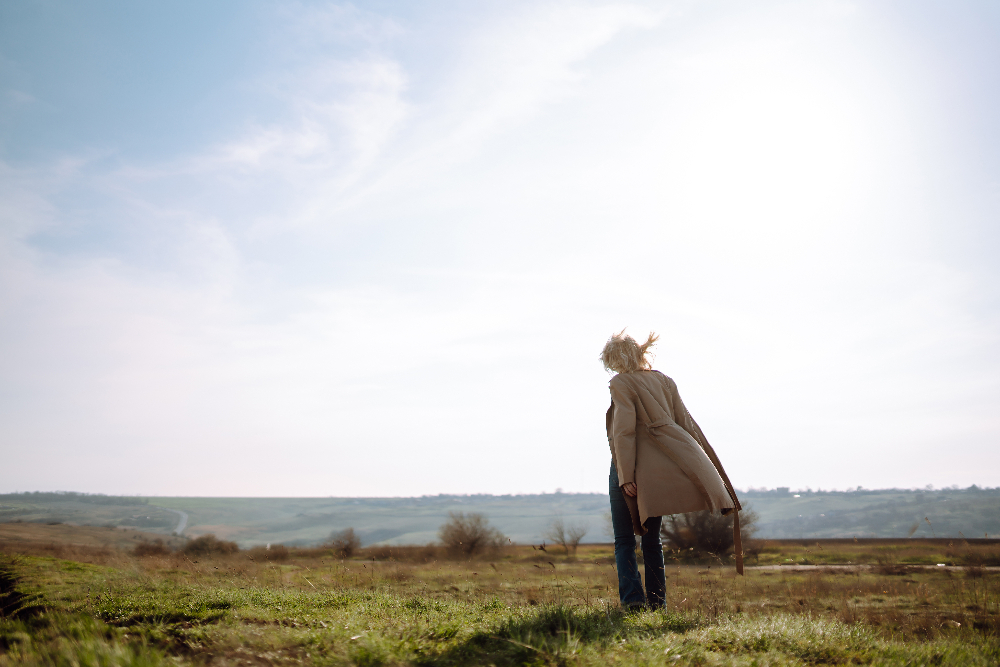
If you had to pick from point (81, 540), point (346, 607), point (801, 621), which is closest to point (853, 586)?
point (801, 621)

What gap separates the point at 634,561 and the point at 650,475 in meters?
0.83

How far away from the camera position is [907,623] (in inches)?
213

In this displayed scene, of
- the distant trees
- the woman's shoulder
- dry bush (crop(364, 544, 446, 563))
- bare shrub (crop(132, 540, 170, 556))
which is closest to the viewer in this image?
the woman's shoulder

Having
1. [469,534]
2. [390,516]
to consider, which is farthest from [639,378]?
[390,516]

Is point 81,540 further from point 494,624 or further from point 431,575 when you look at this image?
point 494,624

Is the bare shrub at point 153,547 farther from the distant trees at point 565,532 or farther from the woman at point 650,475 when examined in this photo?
the distant trees at point 565,532

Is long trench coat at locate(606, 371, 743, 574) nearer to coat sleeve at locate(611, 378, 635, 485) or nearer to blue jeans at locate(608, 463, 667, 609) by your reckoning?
coat sleeve at locate(611, 378, 635, 485)

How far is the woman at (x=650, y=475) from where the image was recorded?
466 cm

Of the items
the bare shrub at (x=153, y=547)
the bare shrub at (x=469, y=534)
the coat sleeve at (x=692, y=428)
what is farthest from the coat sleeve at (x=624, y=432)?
the bare shrub at (x=469, y=534)

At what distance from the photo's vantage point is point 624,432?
483 cm

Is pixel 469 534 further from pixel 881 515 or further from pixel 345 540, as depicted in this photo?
pixel 881 515

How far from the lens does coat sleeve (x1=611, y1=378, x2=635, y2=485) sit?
4.75 metres

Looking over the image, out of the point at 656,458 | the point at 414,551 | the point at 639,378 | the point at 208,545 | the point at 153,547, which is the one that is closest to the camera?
the point at 656,458

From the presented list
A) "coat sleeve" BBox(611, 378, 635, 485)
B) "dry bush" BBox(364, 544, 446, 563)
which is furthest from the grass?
"dry bush" BBox(364, 544, 446, 563)
